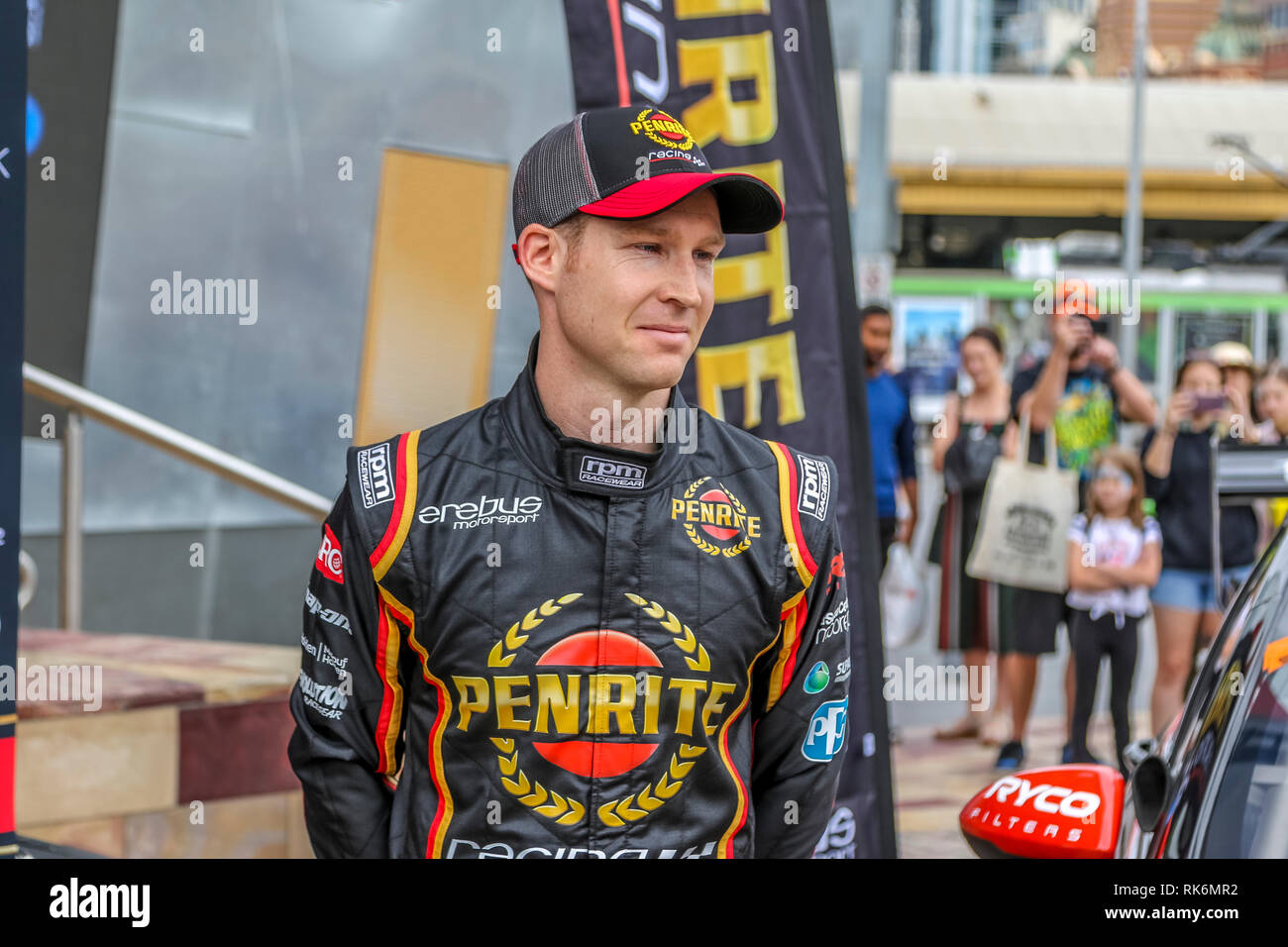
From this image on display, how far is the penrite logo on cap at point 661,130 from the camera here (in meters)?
2.01

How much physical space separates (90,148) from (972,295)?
23.2 metres

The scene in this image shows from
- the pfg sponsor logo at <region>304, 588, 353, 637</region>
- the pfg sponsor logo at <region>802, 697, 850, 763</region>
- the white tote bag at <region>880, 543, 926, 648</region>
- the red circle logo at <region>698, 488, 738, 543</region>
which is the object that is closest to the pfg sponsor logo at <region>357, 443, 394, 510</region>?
the pfg sponsor logo at <region>304, 588, 353, 637</region>

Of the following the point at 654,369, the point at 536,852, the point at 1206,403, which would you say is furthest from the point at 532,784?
the point at 1206,403

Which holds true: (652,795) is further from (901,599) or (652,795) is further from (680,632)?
(901,599)

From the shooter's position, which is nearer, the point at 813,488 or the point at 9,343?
the point at 9,343

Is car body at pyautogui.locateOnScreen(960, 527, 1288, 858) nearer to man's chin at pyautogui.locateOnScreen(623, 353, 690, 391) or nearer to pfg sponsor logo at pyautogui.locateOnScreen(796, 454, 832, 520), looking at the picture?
pfg sponsor logo at pyautogui.locateOnScreen(796, 454, 832, 520)

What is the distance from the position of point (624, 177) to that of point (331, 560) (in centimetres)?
65

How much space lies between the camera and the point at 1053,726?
7.94 metres

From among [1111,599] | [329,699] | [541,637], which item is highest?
[541,637]

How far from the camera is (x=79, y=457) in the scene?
4.65 m

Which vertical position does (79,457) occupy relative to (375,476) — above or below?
below
